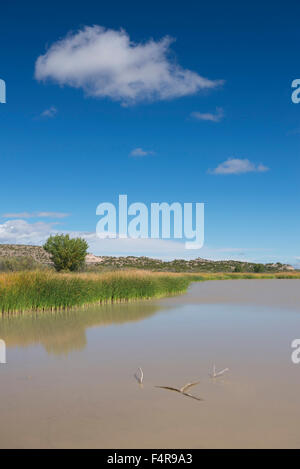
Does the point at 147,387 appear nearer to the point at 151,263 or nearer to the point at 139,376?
the point at 139,376

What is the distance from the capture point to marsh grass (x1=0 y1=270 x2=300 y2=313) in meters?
13.4

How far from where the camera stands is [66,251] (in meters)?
36.4

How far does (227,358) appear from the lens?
7184 millimetres

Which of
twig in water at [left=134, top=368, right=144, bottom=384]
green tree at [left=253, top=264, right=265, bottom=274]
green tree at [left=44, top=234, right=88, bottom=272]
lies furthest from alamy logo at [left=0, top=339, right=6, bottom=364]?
green tree at [left=253, top=264, right=265, bottom=274]

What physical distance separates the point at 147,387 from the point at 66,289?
985 centimetres

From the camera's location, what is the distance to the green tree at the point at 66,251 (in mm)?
36344

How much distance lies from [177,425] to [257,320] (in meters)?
8.51

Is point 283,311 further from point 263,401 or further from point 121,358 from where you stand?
point 263,401

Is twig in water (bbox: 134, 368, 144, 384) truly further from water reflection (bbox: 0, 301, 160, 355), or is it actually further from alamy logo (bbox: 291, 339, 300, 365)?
alamy logo (bbox: 291, 339, 300, 365)

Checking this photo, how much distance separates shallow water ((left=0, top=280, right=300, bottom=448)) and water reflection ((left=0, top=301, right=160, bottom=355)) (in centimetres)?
5

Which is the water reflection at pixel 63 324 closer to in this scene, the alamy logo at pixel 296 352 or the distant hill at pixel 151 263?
the alamy logo at pixel 296 352

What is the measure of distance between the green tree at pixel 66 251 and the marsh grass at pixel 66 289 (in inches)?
683

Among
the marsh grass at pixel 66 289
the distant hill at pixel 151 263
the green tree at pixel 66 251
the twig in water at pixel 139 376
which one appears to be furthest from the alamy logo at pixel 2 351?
the distant hill at pixel 151 263
